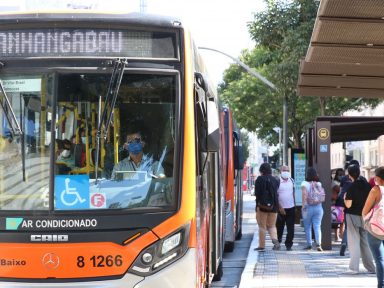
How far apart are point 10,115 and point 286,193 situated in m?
9.80

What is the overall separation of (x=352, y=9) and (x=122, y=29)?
4.70 metres

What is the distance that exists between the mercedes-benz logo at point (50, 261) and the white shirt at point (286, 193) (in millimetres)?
9696

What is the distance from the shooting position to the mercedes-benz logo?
613cm

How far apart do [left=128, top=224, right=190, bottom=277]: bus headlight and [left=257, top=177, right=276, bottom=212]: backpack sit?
832cm

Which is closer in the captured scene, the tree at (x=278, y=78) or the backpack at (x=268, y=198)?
the backpack at (x=268, y=198)

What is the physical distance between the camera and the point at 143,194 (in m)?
6.32

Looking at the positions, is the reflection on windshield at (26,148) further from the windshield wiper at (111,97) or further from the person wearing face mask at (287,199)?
the person wearing face mask at (287,199)

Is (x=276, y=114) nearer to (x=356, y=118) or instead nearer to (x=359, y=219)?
(x=356, y=118)

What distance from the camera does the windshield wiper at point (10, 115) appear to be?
6340mm

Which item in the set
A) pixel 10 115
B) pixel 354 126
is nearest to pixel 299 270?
pixel 354 126

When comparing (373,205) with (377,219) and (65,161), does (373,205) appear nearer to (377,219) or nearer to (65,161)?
(377,219)

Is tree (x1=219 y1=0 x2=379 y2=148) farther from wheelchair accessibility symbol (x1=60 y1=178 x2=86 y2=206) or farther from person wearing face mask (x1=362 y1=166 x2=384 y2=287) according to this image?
wheelchair accessibility symbol (x1=60 y1=178 x2=86 y2=206)

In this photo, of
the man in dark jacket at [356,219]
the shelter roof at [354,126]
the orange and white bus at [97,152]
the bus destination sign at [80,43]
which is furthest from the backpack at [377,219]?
the shelter roof at [354,126]

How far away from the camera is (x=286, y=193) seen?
607 inches
